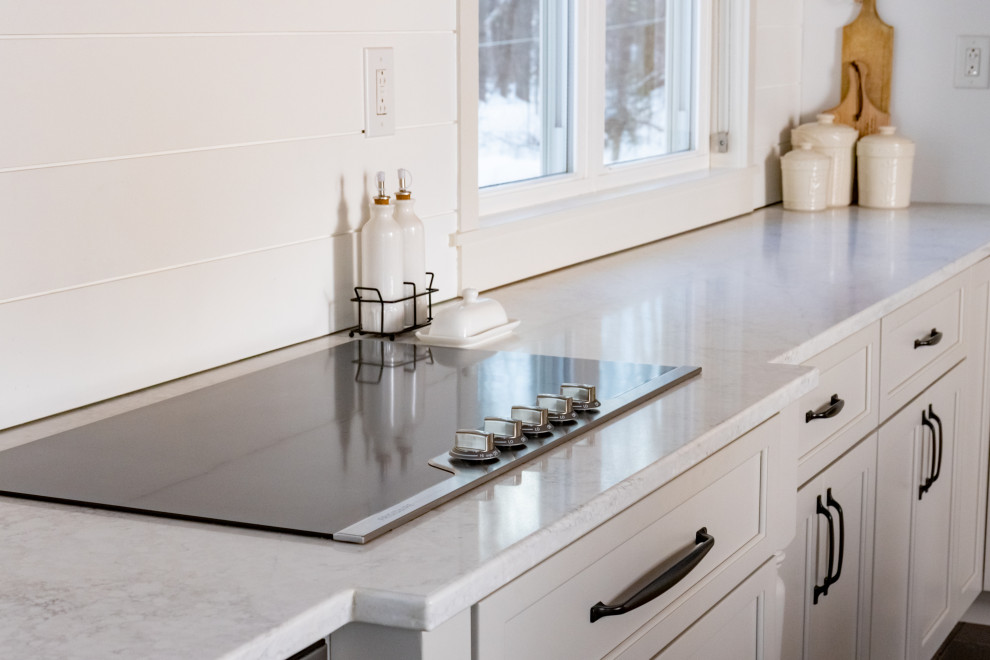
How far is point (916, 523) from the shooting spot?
2.31 metres

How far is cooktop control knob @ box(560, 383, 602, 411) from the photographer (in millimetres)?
1273

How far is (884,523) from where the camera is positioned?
2111mm

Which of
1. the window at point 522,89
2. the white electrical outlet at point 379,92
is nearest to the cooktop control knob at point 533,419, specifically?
the white electrical outlet at point 379,92

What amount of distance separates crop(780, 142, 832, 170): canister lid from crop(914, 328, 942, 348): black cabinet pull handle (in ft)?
2.86

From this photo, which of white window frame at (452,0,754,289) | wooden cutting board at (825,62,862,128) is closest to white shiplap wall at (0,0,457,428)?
white window frame at (452,0,754,289)

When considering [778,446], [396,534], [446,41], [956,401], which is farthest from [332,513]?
[956,401]

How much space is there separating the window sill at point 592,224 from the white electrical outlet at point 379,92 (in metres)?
0.27

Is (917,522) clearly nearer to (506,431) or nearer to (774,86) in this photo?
(774,86)

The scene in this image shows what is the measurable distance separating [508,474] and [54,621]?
1.42 ft

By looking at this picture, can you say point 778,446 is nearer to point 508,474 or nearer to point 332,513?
point 508,474

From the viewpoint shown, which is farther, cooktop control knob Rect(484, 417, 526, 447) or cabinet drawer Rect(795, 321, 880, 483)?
cabinet drawer Rect(795, 321, 880, 483)

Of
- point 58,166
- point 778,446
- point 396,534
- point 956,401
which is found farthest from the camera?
point 956,401

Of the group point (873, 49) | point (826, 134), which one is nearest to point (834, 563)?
point (826, 134)

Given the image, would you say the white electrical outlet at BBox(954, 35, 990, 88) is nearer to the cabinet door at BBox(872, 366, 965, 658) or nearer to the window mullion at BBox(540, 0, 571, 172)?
the cabinet door at BBox(872, 366, 965, 658)
